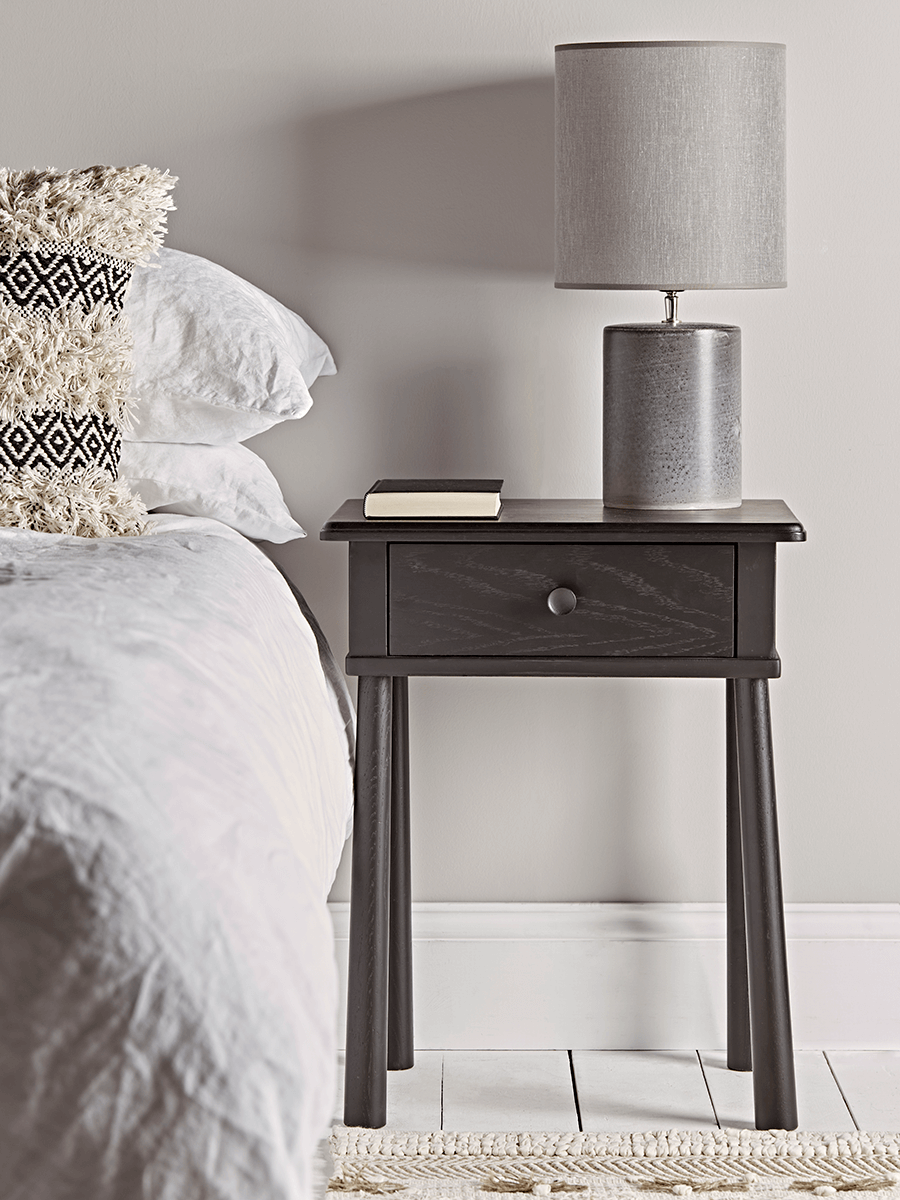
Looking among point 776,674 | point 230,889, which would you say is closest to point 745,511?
point 776,674

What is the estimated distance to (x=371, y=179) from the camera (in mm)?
1828

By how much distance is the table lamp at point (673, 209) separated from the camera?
1.46 metres

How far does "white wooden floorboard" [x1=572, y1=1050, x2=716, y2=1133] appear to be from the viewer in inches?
66.1

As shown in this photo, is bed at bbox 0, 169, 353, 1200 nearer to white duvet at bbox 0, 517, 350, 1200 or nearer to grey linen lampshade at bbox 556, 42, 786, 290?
white duvet at bbox 0, 517, 350, 1200

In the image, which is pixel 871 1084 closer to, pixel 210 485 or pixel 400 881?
pixel 400 881

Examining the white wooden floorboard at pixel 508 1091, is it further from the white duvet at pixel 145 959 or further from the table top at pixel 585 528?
the white duvet at pixel 145 959

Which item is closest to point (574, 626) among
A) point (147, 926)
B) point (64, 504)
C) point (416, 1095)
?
point (64, 504)

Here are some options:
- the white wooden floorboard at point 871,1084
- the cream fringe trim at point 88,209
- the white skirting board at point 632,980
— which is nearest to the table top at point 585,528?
the cream fringe trim at point 88,209

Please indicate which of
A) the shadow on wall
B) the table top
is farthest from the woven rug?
the shadow on wall

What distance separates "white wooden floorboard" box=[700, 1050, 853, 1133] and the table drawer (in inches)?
24.3

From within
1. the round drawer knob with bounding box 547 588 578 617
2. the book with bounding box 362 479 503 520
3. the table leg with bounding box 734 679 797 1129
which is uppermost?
the book with bounding box 362 479 503 520

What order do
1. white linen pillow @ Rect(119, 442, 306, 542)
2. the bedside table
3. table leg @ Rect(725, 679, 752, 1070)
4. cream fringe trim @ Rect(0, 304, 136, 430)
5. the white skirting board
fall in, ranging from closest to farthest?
cream fringe trim @ Rect(0, 304, 136, 430) → the bedside table → white linen pillow @ Rect(119, 442, 306, 542) → table leg @ Rect(725, 679, 752, 1070) → the white skirting board

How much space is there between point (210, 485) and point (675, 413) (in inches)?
22.6

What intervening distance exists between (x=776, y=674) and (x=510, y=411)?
567 millimetres
